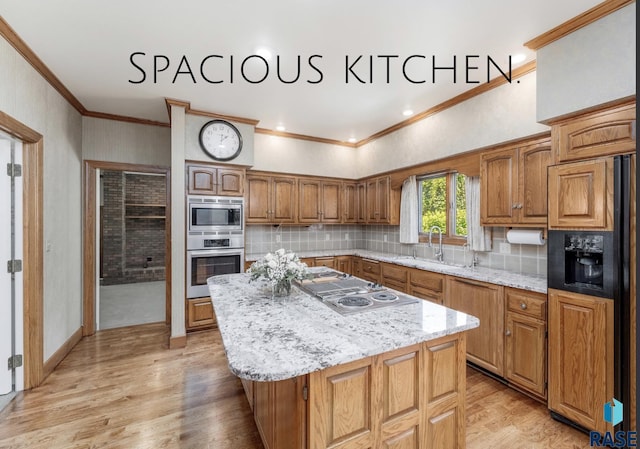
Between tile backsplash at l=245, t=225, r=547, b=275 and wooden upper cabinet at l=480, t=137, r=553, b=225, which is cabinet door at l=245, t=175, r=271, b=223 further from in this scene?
wooden upper cabinet at l=480, t=137, r=553, b=225

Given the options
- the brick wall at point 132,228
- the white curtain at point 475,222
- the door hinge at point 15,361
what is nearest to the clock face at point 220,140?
the door hinge at point 15,361

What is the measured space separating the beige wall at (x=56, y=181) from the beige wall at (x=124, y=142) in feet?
0.39

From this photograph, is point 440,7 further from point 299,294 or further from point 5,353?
point 5,353

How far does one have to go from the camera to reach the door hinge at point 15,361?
243cm

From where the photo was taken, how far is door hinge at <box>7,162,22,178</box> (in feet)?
7.94

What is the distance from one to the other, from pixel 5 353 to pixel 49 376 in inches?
18.2

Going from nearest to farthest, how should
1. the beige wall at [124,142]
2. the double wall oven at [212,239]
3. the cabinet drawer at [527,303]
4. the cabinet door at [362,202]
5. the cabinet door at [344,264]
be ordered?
the cabinet drawer at [527,303] < the double wall oven at [212,239] < the beige wall at [124,142] < the cabinet door at [344,264] < the cabinet door at [362,202]

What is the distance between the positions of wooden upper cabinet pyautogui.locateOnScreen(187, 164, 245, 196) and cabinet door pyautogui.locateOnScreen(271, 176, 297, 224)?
620mm

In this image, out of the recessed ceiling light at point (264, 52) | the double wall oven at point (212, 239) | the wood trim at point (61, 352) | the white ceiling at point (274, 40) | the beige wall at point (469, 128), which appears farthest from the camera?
the double wall oven at point (212, 239)

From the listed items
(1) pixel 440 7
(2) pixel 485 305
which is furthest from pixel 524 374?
(1) pixel 440 7

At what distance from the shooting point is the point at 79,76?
2762 mm

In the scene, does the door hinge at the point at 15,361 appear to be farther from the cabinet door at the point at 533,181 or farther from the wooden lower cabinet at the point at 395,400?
the cabinet door at the point at 533,181

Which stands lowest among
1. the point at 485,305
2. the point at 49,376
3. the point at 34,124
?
the point at 49,376

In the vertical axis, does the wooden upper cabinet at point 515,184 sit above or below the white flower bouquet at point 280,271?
above
